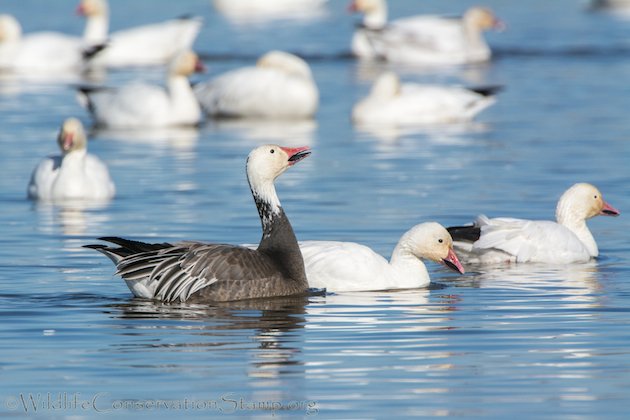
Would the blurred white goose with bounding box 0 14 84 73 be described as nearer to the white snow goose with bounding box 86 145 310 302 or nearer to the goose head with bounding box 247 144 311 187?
the goose head with bounding box 247 144 311 187

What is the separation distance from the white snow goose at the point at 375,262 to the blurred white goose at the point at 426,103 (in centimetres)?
1157

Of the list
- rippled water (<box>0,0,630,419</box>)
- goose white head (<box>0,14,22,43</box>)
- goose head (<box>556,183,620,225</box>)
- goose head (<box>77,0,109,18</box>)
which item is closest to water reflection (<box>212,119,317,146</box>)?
rippled water (<box>0,0,630,419</box>)

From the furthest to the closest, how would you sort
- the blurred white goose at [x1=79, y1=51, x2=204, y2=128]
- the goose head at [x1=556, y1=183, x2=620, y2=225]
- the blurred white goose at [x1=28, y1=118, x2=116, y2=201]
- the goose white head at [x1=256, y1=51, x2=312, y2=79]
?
the goose white head at [x1=256, y1=51, x2=312, y2=79]
the blurred white goose at [x1=79, y1=51, x2=204, y2=128]
the blurred white goose at [x1=28, y1=118, x2=116, y2=201]
the goose head at [x1=556, y1=183, x2=620, y2=225]

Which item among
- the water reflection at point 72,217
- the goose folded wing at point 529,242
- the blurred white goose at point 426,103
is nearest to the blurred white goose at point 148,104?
the blurred white goose at point 426,103

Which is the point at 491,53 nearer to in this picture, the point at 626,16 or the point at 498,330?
the point at 626,16

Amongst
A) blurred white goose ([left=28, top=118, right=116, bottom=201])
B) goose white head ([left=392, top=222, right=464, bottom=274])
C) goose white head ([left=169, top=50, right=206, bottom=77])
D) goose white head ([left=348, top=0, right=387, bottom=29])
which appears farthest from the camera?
goose white head ([left=348, top=0, right=387, bottom=29])

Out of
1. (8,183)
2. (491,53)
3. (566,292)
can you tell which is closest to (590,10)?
(491,53)

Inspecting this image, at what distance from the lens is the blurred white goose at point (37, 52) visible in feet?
100

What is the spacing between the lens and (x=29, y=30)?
3681 centimetres

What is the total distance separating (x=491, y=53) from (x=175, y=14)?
9682 mm

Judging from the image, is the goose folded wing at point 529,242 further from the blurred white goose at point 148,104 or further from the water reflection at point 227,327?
the blurred white goose at point 148,104

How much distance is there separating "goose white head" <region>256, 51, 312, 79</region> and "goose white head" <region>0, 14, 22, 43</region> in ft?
23.2

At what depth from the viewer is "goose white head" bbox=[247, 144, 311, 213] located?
11898 millimetres

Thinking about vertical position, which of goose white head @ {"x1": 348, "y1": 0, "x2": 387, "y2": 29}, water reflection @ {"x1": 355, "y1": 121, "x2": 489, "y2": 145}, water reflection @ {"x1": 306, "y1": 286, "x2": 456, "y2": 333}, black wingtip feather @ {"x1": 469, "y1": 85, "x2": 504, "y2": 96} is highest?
goose white head @ {"x1": 348, "y1": 0, "x2": 387, "y2": 29}
